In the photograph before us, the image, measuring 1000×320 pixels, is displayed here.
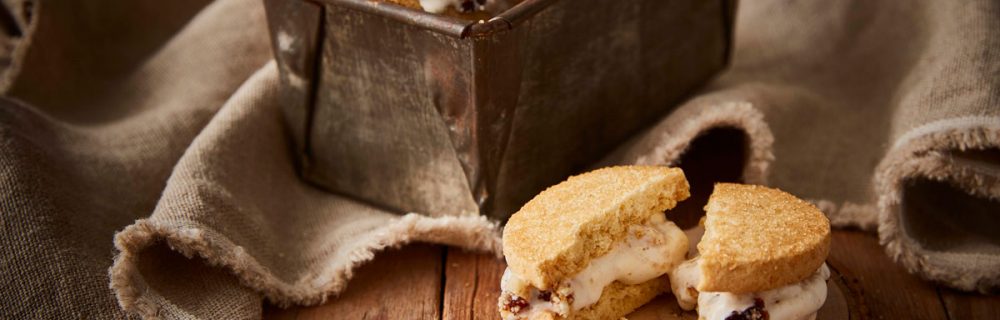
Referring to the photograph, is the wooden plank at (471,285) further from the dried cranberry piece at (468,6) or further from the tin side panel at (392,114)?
the dried cranberry piece at (468,6)

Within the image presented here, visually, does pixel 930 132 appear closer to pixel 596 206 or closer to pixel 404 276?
pixel 596 206

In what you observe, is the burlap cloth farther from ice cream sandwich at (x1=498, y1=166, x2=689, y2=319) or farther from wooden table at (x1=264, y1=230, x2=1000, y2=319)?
ice cream sandwich at (x1=498, y1=166, x2=689, y2=319)

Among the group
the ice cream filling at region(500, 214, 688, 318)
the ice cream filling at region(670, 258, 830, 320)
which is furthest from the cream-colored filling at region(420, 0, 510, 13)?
the ice cream filling at region(670, 258, 830, 320)

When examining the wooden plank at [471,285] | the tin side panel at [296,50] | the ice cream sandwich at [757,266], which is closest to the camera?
the ice cream sandwich at [757,266]

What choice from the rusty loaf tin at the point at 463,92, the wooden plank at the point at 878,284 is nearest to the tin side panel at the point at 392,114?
the rusty loaf tin at the point at 463,92

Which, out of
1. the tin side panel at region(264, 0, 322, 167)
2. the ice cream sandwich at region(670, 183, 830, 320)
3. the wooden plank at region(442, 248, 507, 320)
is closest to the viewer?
the ice cream sandwich at region(670, 183, 830, 320)

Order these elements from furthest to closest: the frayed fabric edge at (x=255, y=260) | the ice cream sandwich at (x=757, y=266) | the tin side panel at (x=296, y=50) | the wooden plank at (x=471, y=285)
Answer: the tin side panel at (x=296, y=50) → the wooden plank at (x=471, y=285) → the frayed fabric edge at (x=255, y=260) → the ice cream sandwich at (x=757, y=266)

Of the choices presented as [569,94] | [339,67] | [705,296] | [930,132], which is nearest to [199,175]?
[339,67]
